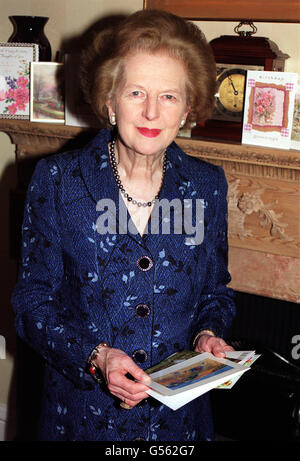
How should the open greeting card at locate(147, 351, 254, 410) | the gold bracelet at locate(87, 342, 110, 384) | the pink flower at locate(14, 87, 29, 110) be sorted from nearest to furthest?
the open greeting card at locate(147, 351, 254, 410) < the gold bracelet at locate(87, 342, 110, 384) < the pink flower at locate(14, 87, 29, 110)

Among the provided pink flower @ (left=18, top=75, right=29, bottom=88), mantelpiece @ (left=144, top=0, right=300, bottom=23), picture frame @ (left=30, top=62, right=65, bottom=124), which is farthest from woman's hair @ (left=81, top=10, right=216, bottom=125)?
pink flower @ (left=18, top=75, right=29, bottom=88)

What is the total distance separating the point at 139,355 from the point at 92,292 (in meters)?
0.23

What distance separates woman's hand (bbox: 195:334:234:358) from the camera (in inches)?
65.8

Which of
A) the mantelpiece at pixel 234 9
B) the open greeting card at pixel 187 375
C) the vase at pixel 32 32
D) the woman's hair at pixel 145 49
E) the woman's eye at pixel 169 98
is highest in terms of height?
the mantelpiece at pixel 234 9

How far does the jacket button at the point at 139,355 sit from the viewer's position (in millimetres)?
1658

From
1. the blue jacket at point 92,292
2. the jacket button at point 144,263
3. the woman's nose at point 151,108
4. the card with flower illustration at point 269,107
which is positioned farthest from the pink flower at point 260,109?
the jacket button at point 144,263

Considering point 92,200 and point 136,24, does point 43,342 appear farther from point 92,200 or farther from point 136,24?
point 136,24

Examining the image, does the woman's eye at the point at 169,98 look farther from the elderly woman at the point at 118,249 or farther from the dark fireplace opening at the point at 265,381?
the dark fireplace opening at the point at 265,381

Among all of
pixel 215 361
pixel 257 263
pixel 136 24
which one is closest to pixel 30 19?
pixel 136 24

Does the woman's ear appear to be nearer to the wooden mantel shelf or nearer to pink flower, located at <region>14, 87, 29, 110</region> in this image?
the wooden mantel shelf

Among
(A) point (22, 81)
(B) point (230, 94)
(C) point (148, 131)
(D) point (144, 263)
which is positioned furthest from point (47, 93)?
(D) point (144, 263)

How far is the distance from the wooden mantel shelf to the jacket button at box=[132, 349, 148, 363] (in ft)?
2.88

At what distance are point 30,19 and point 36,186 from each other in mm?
1098

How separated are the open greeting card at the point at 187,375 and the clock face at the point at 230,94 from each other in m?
0.98
